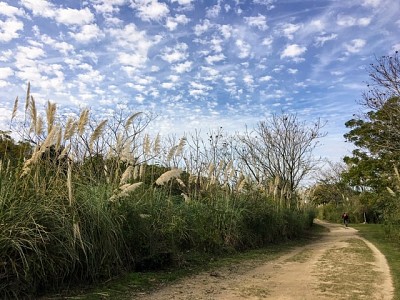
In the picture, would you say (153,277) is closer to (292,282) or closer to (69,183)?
(292,282)

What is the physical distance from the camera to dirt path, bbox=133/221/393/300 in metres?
6.03

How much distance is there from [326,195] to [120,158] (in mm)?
49656

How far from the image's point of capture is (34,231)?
16.0 feet

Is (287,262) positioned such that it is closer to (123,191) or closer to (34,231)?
(123,191)

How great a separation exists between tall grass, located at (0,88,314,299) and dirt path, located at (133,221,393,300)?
1.02 meters

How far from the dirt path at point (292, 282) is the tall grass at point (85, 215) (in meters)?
1.02

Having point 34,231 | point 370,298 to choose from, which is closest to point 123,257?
point 34,231

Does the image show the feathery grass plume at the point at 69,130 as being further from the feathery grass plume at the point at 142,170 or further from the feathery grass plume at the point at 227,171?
the feathery grass plume at the point at 227,171

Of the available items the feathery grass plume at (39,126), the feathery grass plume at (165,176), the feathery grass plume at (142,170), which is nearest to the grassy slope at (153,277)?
the feathery grass plume at (165,176)

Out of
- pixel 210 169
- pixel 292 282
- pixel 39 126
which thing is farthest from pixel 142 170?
pixel 292 282

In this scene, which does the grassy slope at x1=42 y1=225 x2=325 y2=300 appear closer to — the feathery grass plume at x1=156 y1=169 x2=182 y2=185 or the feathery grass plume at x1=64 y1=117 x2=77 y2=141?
the feathery grass plume at x1=156 y1=169 x2=182 y2=185

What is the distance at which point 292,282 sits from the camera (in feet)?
23.3

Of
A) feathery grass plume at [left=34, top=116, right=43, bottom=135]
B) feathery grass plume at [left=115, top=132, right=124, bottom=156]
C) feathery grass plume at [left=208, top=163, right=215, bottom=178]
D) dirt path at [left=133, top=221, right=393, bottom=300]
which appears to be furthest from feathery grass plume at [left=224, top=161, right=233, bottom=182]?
feathery grass plume at [left=34, top=116, right=43, bottom=135]

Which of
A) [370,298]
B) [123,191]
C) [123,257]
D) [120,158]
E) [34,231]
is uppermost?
[120,158]
